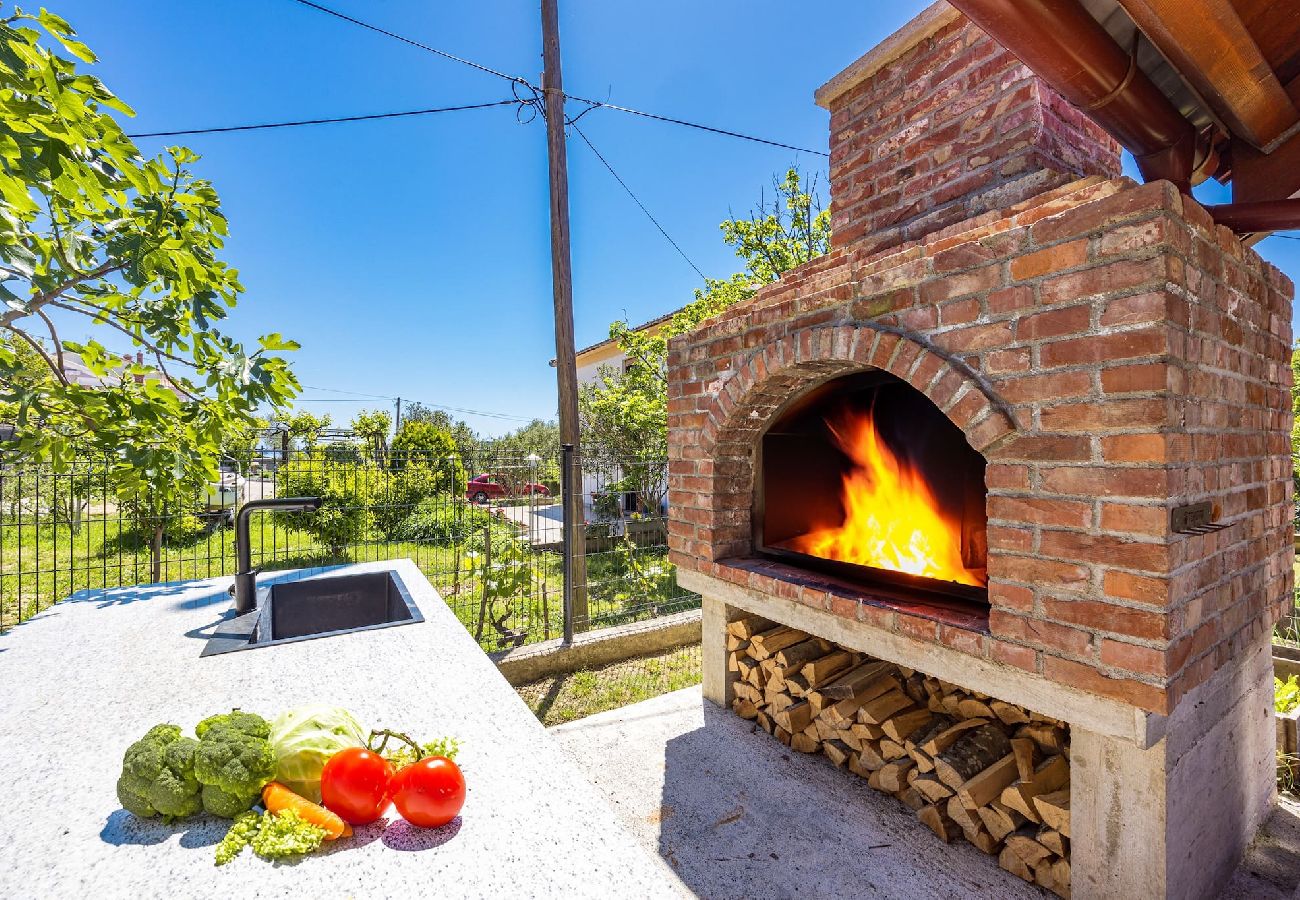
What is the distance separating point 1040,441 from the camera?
5.28 ft

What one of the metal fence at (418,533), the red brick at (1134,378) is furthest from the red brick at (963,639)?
the metal fence at (418,533)

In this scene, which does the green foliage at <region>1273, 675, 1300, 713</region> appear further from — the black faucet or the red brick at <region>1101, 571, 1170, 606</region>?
the black faucet

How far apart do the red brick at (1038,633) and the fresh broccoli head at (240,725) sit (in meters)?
1.97

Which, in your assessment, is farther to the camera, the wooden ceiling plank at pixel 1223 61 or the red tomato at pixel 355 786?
the wooden ceiling plank at pixel 1223 61

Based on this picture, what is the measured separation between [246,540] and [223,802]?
4.27 feet

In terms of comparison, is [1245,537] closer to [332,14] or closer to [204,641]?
[204,641]

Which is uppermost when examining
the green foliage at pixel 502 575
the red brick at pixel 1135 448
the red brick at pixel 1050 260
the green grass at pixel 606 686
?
the red brick at pixel 1050 260

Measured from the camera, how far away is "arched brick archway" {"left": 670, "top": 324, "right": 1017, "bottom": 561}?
5.79 feet

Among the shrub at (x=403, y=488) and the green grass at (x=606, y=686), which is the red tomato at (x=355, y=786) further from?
the shrub at (x=403, y=488)

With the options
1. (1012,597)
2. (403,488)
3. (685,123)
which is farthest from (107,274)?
(403,488)

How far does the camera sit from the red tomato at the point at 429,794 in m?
0.88

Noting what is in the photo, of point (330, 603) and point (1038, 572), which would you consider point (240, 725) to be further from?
point (1038, 572)

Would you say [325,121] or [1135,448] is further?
[325,121]

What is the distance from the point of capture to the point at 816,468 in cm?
293
